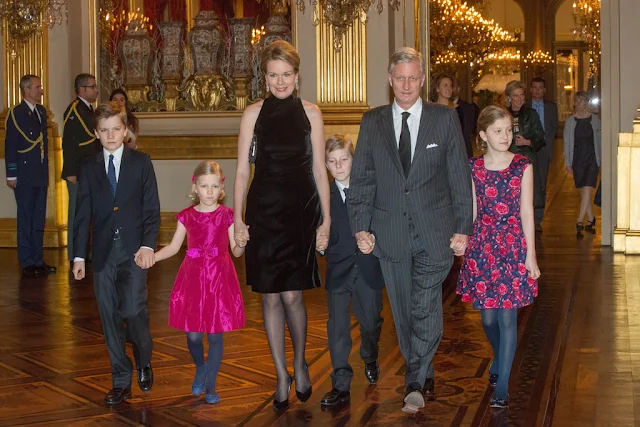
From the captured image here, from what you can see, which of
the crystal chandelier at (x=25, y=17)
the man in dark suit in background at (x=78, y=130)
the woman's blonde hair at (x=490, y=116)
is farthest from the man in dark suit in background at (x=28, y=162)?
the woman's blonde hair at (x=490, y=116)

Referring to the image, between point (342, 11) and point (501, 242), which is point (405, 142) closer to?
point (501, 242)

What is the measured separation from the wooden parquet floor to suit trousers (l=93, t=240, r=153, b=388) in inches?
7.4

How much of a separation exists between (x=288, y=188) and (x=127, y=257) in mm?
893

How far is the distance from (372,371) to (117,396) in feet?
4.11

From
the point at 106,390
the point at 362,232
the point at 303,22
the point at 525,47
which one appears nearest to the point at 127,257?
the point at 106,390

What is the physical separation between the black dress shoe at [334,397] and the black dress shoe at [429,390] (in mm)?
367

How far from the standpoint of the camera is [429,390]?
5457 mm

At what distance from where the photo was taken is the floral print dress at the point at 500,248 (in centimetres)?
523

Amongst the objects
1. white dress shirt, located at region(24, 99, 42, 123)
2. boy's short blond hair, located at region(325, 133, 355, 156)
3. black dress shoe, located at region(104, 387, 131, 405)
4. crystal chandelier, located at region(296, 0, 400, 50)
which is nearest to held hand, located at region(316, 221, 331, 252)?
boy's short blond hair, located at region(325, 133, 355, 156)

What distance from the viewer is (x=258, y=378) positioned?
19.2 ft

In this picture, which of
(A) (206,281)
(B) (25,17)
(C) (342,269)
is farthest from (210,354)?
(B) (25,17)

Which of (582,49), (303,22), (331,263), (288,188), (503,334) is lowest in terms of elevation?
(503,334)

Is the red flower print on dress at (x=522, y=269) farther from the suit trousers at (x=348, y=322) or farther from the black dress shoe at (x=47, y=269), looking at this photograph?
the black dress shoe at (x=47, y=269)

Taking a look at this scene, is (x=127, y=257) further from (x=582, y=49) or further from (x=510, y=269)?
(x=582, y=49)
